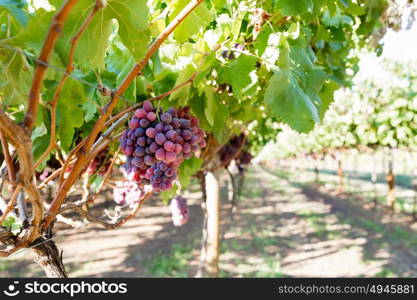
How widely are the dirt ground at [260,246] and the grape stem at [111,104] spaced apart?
5.75 metres

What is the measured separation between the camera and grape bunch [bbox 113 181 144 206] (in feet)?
7.40

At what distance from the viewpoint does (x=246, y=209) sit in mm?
12484

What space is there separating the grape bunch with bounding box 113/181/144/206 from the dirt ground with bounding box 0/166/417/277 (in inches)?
171

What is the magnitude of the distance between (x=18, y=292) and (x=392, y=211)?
39.5 feet

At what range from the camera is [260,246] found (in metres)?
8.12

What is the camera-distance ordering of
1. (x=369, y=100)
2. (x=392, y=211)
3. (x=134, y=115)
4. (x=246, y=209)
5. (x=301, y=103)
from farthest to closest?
(x=246, y=209), (x=392, y=211), (x=369, y=100), (x=134, y=115), (x=301, y=103)

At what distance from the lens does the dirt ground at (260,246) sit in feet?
21.6

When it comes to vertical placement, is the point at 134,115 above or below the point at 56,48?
below

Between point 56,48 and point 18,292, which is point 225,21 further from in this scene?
point 18,292

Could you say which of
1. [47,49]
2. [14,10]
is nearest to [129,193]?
[14,10]

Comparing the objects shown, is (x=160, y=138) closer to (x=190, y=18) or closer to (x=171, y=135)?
(x=171, y=135)

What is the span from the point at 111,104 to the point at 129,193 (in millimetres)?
1534

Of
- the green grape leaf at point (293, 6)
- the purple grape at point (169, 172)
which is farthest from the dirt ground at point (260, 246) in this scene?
the green grape leaf at point (293, 6)

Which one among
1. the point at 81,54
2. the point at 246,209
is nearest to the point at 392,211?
the point at 246,209
